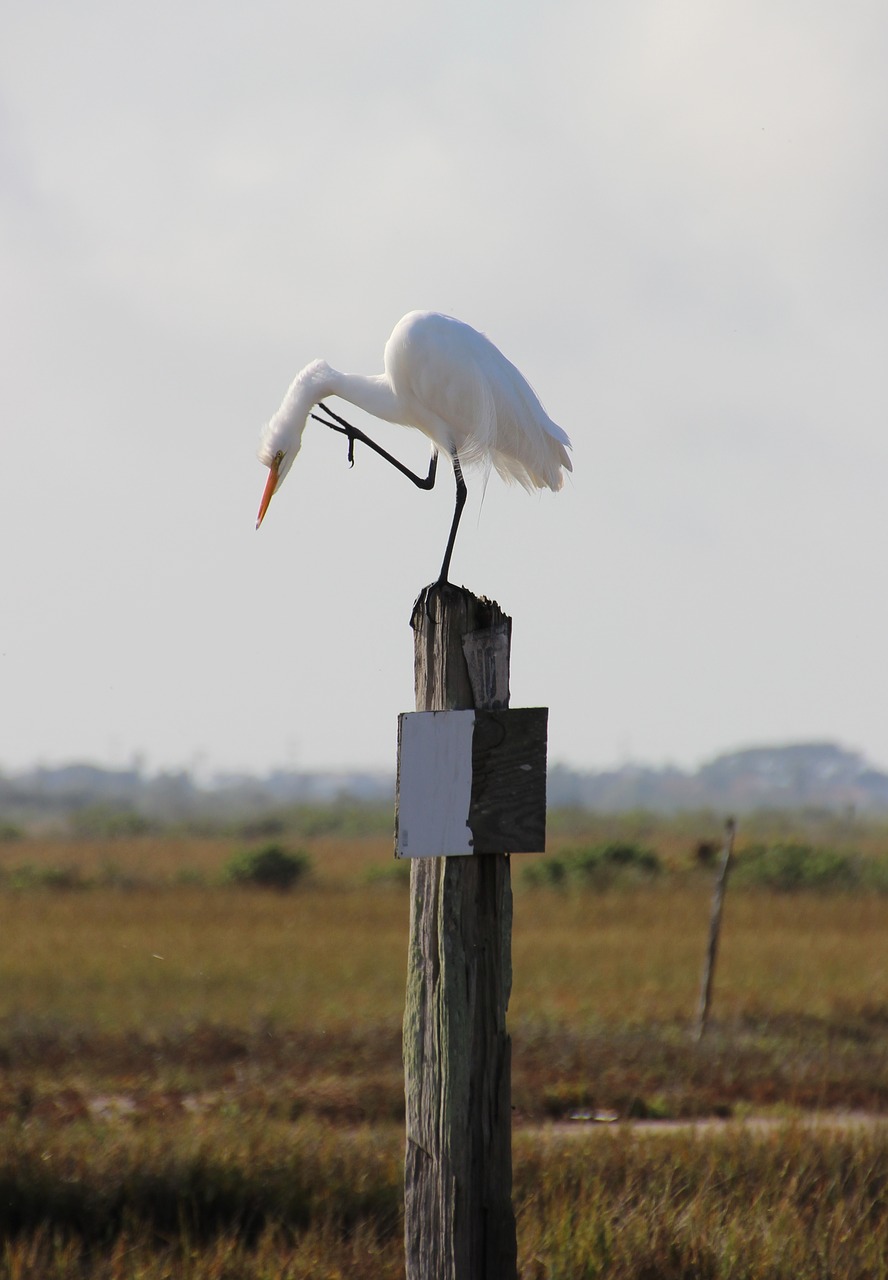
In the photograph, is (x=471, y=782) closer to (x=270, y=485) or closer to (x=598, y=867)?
(x=270, y=485)

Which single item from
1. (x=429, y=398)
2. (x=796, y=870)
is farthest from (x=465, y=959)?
(x=796, y=870)

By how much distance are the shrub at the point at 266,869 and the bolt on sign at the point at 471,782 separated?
19691 mm

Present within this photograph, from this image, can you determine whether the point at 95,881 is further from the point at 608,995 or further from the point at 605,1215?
the point at 605,1215

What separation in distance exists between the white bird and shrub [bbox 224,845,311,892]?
1828cm

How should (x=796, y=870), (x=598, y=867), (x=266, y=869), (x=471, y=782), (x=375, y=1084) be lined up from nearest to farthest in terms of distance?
1. (x=471, y=782)
2. (x=375, y=1084)
3. (x=266, y=869)
4. (x=598, y=867)
5. (x=796, y=870)

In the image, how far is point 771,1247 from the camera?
467 centimetres

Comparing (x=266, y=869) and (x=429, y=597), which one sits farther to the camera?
(x=266, y=869)

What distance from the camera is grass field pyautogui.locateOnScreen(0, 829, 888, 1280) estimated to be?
16.2 feet

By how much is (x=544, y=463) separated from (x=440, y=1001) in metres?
2.53

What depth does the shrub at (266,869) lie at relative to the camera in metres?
22.9

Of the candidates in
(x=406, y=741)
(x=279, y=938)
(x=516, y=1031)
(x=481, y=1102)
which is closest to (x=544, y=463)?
(x=406, y=741)

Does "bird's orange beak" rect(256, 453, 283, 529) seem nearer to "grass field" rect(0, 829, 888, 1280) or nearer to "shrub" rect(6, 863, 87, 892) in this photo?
"grass field" rect(0, 829, 888, 1280)

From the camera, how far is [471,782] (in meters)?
3.23

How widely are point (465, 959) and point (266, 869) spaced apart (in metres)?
20.2
